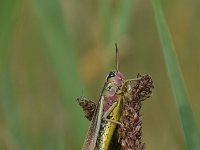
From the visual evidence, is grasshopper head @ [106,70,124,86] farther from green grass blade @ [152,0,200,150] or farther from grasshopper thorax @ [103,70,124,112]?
green grass blade @ [152,0,200,150]

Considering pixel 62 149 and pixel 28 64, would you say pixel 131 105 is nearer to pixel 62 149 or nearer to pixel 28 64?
pixel 62 149

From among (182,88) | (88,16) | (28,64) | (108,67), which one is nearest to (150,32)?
(88,16)

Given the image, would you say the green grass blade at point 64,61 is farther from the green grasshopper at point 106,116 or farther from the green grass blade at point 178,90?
the green grass blade at point 178,90

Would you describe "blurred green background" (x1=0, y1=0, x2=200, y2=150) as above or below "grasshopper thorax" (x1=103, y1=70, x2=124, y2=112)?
above

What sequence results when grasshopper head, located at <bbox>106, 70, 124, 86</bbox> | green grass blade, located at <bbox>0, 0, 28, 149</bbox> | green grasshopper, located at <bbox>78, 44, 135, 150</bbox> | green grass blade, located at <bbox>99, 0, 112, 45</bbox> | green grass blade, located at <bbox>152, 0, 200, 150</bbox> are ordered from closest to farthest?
green grass blade, located at <bbox>152, 0, 200, 150</bbox>, green grasshopper, located at <bbox>78, 44, 135, 150</bbox>, grasshopper head, located at <bbox>106, 70, 124, 86</bbox>, green grass blade, located at <bbox>0, 0, 28, 149</bbox>, green grass blade, located at <bbox>99, 0, 112, 45</bbox>

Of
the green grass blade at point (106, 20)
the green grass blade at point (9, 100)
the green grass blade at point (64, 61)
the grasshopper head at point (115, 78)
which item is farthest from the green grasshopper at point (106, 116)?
the green grass blade at point (106, 20)

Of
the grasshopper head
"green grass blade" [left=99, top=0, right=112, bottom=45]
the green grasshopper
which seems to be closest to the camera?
the green grasshopper

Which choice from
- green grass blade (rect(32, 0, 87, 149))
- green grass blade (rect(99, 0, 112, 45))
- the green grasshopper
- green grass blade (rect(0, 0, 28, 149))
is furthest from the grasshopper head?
green grass blade (rect(99, 0, 112, 45))

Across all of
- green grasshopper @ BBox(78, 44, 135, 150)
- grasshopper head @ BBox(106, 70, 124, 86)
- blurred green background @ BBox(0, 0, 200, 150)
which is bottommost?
green grasshopper @ BBox(78, 44, 135, 150)

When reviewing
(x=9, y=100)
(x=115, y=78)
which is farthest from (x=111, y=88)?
(x=9, y=100)
